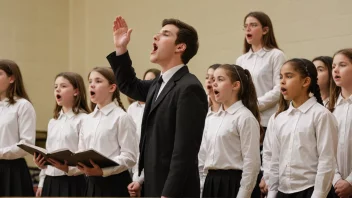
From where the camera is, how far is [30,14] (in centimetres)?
800

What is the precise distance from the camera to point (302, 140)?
350 cm

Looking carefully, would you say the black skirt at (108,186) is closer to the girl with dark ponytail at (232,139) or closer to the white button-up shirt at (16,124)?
the girl with dark ponytail at (232,139)

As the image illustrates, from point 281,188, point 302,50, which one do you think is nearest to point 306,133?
point 281,188

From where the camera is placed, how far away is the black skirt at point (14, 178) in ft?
15.0

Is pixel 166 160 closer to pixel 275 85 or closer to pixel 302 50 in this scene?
pixel 275 85

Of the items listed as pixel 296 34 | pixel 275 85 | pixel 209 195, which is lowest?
pixel 209 195

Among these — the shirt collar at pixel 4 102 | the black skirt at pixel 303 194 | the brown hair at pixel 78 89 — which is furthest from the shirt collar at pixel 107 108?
the black skirt at pixel 303 194

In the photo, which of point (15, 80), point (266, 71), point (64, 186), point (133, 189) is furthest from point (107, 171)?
point (266, 71)

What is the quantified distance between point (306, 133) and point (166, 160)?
2.98 feet

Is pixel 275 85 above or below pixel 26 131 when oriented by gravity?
above

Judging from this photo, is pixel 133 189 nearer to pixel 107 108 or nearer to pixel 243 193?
pixel 107 108

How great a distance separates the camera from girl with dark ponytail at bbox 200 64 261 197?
3.83m

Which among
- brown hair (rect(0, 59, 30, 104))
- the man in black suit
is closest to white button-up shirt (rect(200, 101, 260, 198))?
the man in black suit

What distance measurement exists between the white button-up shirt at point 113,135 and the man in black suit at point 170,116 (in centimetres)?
97
